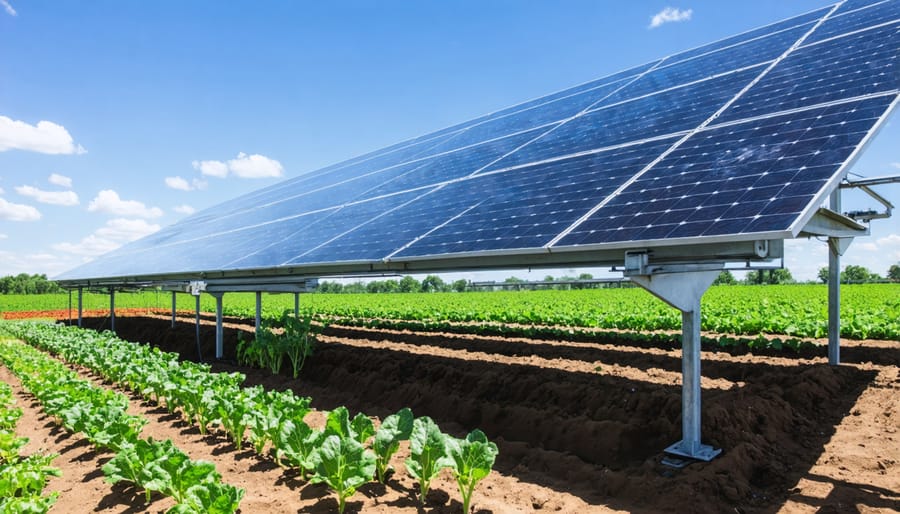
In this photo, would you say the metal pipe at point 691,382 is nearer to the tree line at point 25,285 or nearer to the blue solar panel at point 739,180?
the blue solar panel at point 739,180

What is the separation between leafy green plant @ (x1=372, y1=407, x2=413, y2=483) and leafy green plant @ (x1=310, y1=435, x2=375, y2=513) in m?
0.50

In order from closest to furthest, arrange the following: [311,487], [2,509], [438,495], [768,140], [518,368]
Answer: [2,509]
[438,495]
[311,487]
[768,140]
[518,368]

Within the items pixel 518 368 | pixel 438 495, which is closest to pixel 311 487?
pixel 438 495

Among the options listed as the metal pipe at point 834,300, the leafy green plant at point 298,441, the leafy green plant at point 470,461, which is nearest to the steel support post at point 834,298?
the metal pipe at point 834,300

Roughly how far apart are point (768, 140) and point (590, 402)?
3950 mm

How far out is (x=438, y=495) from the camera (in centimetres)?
530

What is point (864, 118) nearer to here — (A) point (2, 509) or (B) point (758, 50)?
(B) point (758, 50)

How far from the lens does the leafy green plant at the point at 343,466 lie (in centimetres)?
498

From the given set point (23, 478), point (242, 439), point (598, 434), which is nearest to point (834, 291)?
point (598, 434)

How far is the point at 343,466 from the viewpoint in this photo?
5.02m

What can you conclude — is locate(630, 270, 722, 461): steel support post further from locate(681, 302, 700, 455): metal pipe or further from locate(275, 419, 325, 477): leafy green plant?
locate(275, 419, 325, 477): leafy green plant

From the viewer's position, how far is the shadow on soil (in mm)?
5477

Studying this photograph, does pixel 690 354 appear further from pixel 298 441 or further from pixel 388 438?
pixel 298 441

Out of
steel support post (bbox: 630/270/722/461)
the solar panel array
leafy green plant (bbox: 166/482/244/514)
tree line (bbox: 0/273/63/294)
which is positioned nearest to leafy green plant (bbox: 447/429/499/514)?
leafy green plant (bbox: 166/482/244/514)
